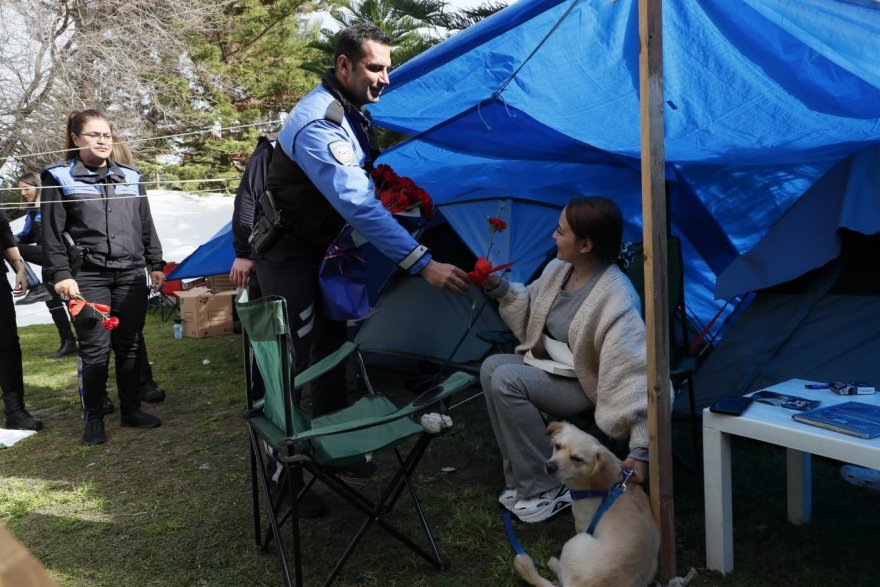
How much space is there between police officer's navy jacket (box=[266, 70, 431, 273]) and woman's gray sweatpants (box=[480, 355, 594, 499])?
55cm

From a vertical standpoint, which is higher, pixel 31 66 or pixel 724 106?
pixel 31 66

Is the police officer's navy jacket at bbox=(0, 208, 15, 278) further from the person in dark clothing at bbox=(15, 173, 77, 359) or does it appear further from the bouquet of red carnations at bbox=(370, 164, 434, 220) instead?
the bouquet of red carnations at bbox=(370, 164, 434, 220)

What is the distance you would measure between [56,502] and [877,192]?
348cm

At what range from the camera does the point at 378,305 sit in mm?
4746

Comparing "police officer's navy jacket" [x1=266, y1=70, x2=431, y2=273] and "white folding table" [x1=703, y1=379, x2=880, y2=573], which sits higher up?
"police officer's navy jacket" [x1=266, y1=70, x2=431, y2=273]

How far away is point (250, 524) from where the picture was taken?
2535 mm

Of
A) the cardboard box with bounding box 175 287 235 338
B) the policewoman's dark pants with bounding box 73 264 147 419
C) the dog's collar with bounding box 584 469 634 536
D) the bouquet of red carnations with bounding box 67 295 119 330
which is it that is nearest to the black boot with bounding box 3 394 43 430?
the policewoman's dark pants with bounding box 73 264 147 419

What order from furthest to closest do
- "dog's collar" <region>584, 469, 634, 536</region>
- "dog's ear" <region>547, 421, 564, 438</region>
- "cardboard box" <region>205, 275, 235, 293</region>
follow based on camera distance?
"cardboard box" <region>205, 275, 235, 293</region> < "dog's ear" <region>547, 421, 564, 438</region> < "dog's collar" <region>584, 469, 634, 536</region>

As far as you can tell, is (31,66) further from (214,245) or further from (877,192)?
(877,192)

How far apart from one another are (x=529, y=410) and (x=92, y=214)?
8.04 feet

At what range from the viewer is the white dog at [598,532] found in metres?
1.76

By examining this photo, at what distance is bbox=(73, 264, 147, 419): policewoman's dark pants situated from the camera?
344cm

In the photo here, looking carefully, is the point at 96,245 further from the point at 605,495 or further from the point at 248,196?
the point at 605,495

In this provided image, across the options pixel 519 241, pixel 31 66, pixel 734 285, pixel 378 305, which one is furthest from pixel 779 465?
pixel 31 66
